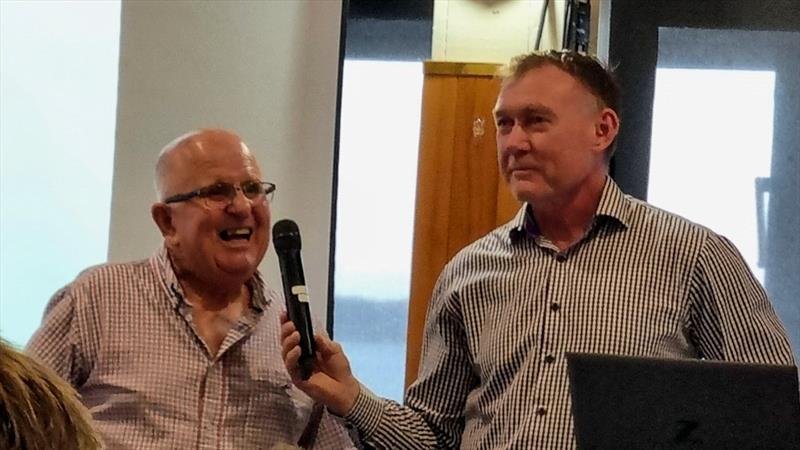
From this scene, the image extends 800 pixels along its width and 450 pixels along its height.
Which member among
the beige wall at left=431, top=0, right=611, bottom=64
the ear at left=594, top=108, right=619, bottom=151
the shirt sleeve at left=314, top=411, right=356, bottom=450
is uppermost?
the beige wall at left=431, top=0, right=611, bottom=64

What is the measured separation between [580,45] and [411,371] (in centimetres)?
96

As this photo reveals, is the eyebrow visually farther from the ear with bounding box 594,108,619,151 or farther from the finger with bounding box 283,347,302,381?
the finger with bounding box 283,347,302,381

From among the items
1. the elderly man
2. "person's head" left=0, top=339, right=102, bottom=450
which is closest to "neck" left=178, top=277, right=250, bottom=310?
the elderly man

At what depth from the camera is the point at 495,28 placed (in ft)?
8.82

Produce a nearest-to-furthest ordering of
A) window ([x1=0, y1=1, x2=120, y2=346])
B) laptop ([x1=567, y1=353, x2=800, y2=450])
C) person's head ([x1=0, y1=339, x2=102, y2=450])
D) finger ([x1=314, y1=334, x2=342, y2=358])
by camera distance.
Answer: person's head ([x1=0, y1=339, x2=102, y2=450]), laptop ([x1=567, y1=353, x2=800, y2=450]), finger ([x1=314, y1=334, x2=342, y2=358]), window ([x1=0, y1=1, x2=120, y2=346])

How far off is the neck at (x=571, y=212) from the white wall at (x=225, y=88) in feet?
3.21

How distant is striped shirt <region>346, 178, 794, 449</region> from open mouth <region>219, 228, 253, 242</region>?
1.25 feet

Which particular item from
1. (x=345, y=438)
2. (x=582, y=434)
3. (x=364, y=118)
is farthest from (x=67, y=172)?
(x=582, y=434)

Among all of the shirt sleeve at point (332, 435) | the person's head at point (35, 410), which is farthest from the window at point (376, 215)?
the person's head at point (35, 410)

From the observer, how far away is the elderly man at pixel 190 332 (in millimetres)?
1845

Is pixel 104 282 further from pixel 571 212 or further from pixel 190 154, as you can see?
pixel 571 212

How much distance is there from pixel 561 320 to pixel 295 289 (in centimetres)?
48

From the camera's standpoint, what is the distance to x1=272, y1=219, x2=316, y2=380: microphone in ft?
5.41

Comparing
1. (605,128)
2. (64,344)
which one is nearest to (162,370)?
(64,344)
